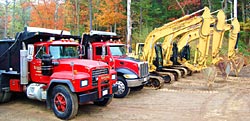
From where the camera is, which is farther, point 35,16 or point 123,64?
point 35,16

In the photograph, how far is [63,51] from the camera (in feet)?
25.9

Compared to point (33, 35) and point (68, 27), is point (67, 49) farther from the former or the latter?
point (68, 27)

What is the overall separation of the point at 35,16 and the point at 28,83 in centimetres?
2900

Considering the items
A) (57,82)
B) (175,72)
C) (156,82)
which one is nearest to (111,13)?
(175,72)

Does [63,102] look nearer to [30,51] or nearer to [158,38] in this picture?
[30,51]

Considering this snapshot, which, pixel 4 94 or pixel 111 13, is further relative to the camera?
pixel 111 13

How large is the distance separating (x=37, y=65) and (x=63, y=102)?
1623mm

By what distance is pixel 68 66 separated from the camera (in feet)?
23.7

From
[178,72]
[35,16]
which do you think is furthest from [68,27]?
[178,72]

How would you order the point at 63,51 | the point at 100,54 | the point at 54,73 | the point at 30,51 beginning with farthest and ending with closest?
the point at 100,54, the point at 63,51, the point at 30,51, the point at 54,73

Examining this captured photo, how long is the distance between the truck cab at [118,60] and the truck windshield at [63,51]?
1.61 metres

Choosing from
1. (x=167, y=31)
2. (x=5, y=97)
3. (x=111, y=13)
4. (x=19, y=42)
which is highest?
(x=111, y=13)

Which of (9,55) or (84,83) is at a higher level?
(9,55)

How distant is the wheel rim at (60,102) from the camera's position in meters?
6.92
